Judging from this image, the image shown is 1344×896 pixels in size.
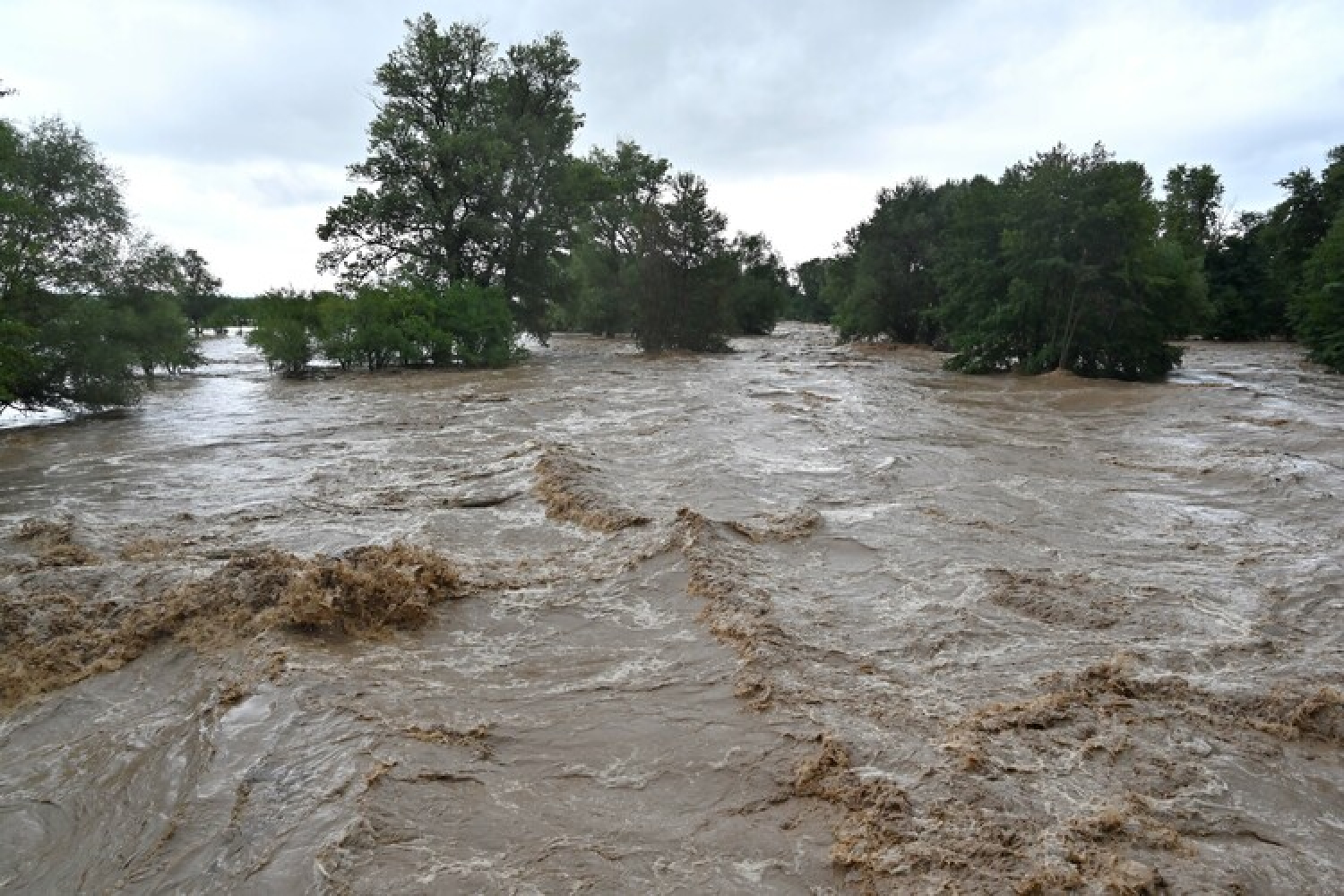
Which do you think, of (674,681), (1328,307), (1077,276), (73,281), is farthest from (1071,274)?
(73,281)

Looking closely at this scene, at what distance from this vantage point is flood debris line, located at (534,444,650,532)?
762 centimetres

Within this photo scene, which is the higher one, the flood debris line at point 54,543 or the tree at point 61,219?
the tree at point 61,219

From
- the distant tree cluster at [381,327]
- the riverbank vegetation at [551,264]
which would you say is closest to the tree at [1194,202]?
the riverbank vegetation at [551,264]

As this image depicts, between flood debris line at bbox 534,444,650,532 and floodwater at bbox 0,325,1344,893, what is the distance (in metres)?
0.06

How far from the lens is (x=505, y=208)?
31.9 metres

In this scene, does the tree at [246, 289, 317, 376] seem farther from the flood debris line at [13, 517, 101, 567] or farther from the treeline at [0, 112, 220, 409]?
the flood debris line at [13, 517, 101, 567]

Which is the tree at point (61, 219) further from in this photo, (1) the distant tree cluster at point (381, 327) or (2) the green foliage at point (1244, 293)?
(2) the green foliage at point (1244, 293)

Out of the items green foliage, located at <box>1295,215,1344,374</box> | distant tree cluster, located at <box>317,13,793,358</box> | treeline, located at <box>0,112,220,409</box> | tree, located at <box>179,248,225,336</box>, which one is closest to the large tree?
distant tree cluster, located at <box>317,13,793,358</box>

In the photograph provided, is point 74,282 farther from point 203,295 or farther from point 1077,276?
point 203,295

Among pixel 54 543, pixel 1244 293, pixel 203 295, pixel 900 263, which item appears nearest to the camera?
pixel 54 543

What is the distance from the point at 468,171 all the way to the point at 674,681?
92.9ft

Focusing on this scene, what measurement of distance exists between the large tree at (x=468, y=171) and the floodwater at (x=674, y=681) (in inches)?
882

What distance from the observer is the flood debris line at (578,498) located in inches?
300

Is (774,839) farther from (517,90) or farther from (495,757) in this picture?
(517,90)
